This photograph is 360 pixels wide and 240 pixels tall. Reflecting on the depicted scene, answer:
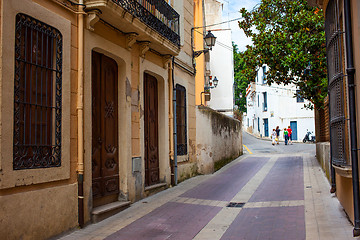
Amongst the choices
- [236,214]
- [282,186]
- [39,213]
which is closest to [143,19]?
[236,214]

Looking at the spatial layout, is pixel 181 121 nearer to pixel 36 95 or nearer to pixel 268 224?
pixel 268 224

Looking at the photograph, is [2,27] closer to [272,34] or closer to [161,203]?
[161,203]

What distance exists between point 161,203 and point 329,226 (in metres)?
3.86

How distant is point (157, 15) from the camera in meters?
10.1

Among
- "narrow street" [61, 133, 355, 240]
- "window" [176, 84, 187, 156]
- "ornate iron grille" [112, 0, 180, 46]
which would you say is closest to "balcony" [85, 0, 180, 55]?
"ornate iron grille" [112, 0, 180, 46]

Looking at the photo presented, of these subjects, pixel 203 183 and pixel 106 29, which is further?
pixel 203 183

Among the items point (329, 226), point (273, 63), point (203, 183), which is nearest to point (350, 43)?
point (329, 226)

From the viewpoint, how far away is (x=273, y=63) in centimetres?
1374

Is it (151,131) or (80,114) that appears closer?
(80,114)

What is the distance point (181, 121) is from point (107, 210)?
550cm

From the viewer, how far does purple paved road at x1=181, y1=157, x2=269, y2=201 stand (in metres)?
9.17

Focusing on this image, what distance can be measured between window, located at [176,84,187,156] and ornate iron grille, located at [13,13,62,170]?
19.9 ft

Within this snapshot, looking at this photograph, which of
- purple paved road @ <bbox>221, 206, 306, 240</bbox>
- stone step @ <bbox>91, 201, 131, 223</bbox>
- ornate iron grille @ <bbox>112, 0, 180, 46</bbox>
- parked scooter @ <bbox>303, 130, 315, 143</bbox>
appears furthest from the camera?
parked scooter @ <bbox>303, 130, 315, 143</bbox>

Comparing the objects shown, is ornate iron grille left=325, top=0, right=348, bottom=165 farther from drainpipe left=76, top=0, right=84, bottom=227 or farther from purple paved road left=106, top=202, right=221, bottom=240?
drainpipe left=76, top=0, right=84, bottom=227
